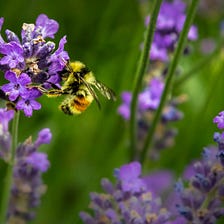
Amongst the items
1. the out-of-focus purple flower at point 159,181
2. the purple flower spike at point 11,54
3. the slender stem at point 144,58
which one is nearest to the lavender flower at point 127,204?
the slender stem at point 144,58

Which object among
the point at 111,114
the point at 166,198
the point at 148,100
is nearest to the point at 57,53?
the point at 148,100

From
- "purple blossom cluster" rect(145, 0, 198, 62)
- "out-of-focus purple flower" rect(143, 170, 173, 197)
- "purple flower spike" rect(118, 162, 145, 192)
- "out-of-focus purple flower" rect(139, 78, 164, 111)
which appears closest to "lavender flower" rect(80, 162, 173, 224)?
"purple flower spike" rect(118, 162, 145, 192)

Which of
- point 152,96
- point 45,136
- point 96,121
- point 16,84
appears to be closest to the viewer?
point 16,84

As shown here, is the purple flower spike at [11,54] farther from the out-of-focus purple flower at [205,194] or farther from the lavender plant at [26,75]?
the out-of-focus purple flower at [205,194]

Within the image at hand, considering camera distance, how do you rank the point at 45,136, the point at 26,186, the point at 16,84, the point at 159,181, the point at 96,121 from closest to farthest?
the point at 16,84 → the point at 45,136 → the point at 26,186 → the point at 159,181 → the point at 96,121

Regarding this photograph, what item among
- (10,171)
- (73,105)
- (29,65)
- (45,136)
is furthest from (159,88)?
(29,65)

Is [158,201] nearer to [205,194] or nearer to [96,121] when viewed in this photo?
[205,194]
